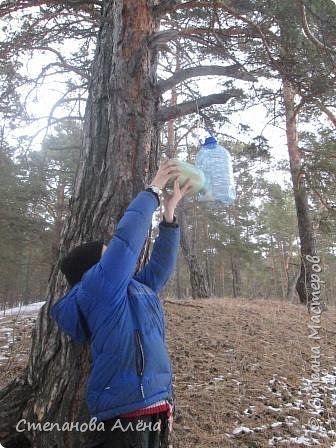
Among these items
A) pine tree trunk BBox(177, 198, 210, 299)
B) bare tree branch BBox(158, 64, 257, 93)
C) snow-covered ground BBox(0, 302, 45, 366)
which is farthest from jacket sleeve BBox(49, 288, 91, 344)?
pine tree trunk BBox(177, 198, 210, 299)

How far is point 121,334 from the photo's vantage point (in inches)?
83.0

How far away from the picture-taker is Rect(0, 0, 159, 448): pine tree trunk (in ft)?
9.52

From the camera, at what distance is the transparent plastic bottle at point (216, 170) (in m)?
3.00

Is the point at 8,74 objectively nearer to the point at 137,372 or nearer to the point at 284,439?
the point at 137,372

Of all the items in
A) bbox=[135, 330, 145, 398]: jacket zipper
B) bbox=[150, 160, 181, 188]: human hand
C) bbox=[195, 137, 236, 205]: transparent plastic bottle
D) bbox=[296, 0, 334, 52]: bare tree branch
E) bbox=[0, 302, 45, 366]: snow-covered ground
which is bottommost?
bbox=[0, 302, 45, 366]: snow-covered ground

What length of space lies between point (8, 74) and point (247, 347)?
6.02 metres

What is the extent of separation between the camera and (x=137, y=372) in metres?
2.04

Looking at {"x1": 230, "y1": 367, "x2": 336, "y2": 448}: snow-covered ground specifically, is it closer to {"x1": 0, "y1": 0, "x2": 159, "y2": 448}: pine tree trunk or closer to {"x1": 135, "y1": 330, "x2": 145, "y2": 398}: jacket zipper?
{"x1": 0, "y1": 0, "x2": 159, "y2": 448}: pine tree trunk

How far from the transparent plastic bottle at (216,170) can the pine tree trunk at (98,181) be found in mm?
580

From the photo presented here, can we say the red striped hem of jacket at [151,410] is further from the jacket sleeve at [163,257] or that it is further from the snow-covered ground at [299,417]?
the snow-covered ground at [299,417]

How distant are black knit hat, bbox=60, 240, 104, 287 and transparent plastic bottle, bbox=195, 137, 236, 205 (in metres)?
0.99

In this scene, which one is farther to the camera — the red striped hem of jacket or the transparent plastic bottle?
the transparent plastic bottle

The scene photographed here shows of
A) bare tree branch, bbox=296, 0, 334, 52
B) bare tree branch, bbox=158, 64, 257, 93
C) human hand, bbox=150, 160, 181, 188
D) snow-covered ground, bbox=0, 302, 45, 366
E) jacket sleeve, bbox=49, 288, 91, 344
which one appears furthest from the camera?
snow-covered ground, bbox=0, 302, 45, 366

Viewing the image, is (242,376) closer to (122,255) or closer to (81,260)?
(81,260)
